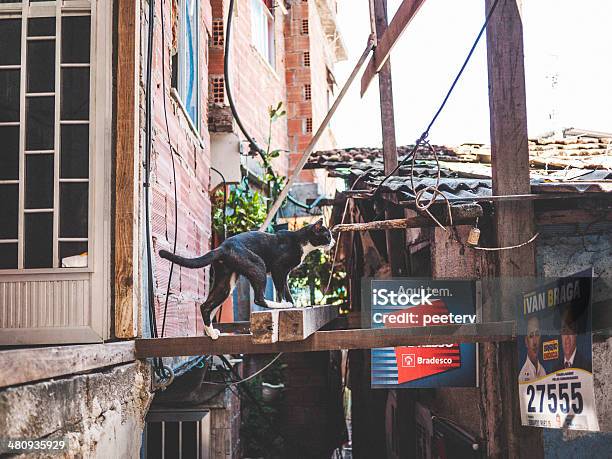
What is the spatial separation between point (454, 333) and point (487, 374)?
3.24 ft

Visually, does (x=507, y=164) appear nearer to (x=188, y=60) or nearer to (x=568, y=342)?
(x=568, y=342)

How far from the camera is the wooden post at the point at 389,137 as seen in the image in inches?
294

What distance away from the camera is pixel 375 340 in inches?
178

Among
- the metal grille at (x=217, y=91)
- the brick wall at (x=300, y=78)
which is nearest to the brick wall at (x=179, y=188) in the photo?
the metal grille at (x=217, y=91)

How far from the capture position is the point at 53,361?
303 cm

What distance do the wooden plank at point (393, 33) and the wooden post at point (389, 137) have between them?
1.02 meters

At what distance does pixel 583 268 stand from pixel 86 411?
386 centimetres

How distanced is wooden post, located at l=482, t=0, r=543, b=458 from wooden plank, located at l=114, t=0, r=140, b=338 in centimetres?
242

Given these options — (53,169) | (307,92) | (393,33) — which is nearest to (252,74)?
(307,92)

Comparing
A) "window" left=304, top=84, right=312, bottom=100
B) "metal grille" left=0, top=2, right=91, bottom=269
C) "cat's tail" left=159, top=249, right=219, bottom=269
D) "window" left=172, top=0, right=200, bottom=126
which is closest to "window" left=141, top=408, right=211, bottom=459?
"window" left=172, top=0, right=200, bottom=126

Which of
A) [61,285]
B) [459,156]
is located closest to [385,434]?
[459,156]

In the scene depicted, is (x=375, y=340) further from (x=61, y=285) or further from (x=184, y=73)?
(x=184, y=73)

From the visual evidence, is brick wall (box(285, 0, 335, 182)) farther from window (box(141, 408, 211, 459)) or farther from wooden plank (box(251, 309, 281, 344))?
wooden plank (box(251, 309, 281, 344))

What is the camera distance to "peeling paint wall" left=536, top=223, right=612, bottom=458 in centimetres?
552
